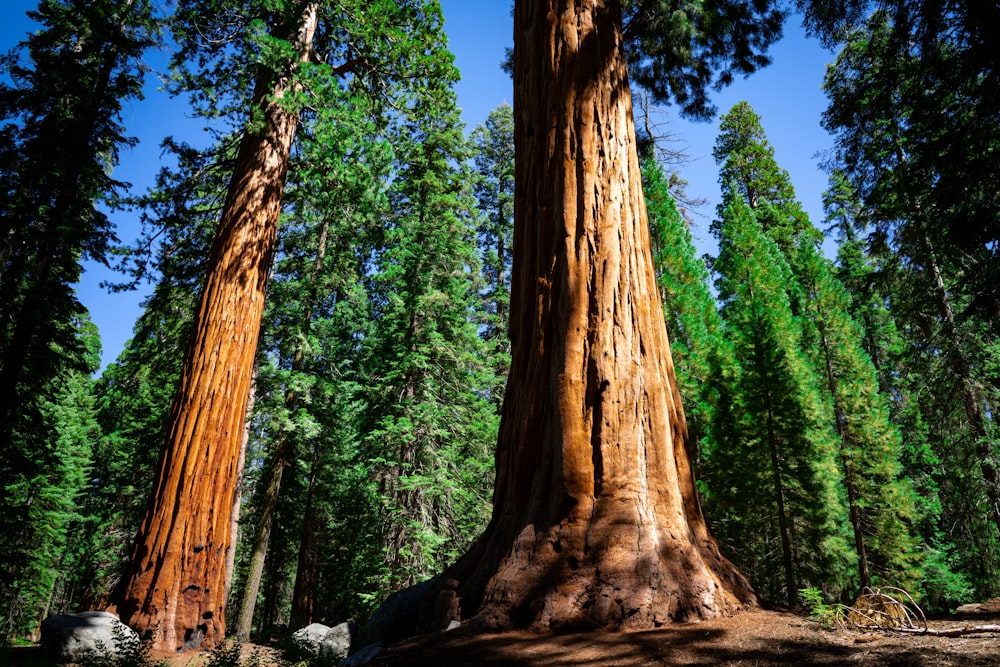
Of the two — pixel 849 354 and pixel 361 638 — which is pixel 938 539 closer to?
pixel 849 354

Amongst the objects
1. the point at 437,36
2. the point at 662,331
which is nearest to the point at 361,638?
the point at 662,331

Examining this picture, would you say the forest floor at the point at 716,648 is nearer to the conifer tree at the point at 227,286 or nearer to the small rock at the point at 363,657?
the small rock at the point at 363,657

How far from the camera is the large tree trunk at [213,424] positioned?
4882mm

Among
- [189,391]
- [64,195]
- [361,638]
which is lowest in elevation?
[361,638]

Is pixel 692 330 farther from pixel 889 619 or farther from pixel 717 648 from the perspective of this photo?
pixel 717 648

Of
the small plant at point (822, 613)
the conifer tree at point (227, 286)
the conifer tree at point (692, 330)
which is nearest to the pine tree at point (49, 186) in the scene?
the conifer tree at point (227, 286)

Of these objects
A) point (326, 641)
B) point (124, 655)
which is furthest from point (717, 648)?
point (326, 641)

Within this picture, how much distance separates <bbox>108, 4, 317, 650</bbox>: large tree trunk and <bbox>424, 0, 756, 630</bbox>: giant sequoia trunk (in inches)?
106

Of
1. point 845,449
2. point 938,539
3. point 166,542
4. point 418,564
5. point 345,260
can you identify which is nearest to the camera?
point 166,542

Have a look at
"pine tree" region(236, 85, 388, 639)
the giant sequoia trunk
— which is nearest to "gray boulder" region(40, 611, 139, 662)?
the giant sequoia trunk

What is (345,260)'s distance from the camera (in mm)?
15000

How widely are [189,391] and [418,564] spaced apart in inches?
349

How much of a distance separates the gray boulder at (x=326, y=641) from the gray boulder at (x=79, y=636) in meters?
1.78

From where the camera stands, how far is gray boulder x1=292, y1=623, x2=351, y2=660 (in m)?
5.38
